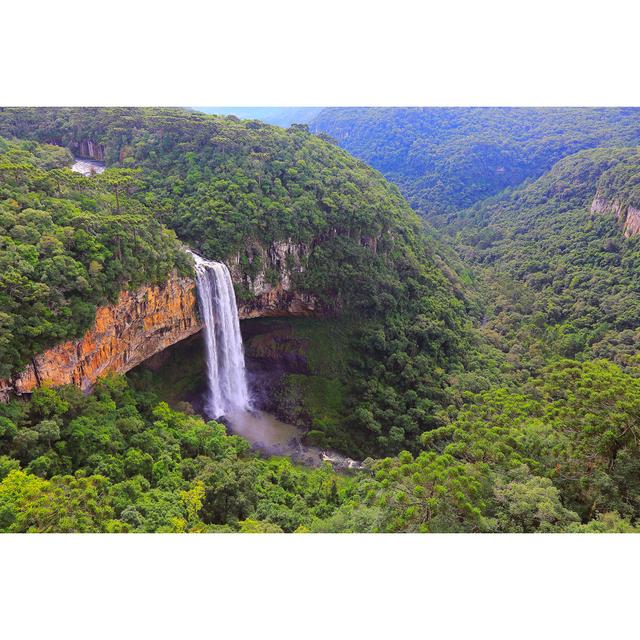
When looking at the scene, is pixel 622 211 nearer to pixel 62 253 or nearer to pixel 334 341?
pixel 334 341

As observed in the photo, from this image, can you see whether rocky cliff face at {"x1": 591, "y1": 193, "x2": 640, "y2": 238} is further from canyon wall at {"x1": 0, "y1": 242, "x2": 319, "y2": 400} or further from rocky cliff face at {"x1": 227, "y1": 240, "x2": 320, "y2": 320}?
canyon wall at {"x1": 0, "y1": 242, "x2": 319, "y2": 400}

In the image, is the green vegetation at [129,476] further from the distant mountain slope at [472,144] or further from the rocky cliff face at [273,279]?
the distant mountain slope at [472,144]

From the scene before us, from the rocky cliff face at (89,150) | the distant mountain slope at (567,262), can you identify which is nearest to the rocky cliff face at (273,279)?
the distant mountain slope at (567,262)

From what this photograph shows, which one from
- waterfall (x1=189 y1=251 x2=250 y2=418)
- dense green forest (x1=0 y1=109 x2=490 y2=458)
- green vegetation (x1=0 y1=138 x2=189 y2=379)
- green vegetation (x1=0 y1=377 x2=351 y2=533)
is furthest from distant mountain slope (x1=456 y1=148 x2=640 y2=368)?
green vegetation (x1=0 y1=138 x2=189 y2=379)

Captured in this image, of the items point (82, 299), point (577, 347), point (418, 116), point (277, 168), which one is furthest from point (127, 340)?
point (418, 116)

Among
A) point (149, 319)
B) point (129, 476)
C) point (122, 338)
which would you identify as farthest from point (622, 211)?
point (129, 476)

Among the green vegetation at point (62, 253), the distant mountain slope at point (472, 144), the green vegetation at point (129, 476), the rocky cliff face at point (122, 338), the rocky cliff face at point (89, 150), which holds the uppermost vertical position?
the distant mountain slope at point (472, 144)
